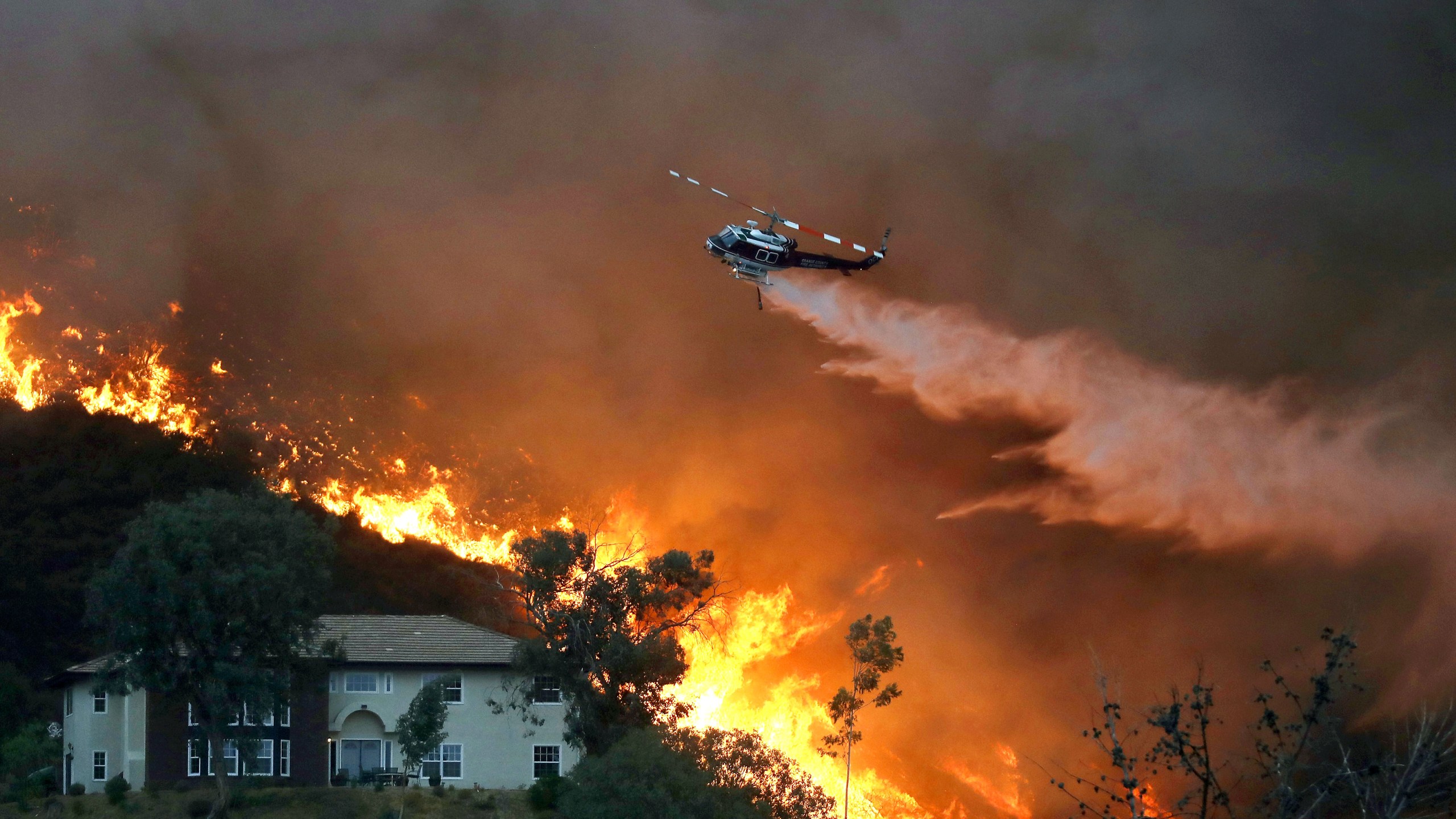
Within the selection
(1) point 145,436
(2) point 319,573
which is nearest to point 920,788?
(2) point 319,573

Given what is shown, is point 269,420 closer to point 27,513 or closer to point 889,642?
point 27,513

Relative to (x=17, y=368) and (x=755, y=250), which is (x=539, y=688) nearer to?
(x=755, y=250)

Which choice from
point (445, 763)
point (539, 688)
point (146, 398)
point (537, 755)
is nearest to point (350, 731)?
point (445, 763)

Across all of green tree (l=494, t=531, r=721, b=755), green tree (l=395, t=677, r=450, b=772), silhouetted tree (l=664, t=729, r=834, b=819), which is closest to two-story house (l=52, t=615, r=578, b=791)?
green tree (l=494, t=531, r=721, b=755)

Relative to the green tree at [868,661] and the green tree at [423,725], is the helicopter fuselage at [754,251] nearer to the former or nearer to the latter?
the green tree at [868,661]

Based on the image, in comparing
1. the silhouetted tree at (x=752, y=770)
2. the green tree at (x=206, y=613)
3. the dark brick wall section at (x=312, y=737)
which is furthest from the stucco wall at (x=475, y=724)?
the silhouetted tree at (x=752, y=770)
